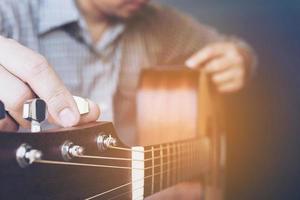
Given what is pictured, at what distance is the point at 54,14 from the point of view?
0.61 meters

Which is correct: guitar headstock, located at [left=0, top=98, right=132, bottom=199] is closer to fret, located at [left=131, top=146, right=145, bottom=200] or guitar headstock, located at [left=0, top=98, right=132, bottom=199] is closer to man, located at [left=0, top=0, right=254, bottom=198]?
fret, located at [left=131, top=146, right=145, bottom=200]

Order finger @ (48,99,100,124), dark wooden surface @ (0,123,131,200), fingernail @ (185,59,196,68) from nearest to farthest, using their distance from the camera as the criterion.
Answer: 1. dark wooden surface @ (0,123,131,200)
2. finger @ (48,99,100,124)
3. fingernail @ (185,59,196,68)

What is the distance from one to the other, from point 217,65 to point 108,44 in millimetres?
175

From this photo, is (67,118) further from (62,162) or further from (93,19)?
(93,19)

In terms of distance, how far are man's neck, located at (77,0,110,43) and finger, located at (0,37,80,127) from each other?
29 centimetres

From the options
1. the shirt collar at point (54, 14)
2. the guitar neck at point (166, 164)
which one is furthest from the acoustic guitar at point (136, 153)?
the shirt collar at point (54, 14)

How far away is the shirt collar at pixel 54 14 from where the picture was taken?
2.00 feet

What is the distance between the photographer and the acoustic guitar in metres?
0.29

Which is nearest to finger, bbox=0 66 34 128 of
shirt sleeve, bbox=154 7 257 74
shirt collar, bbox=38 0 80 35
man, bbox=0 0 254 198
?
man, bbox=0 0 254 198

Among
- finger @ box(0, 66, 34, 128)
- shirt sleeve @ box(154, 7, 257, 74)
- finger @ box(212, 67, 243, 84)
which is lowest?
finger @ box(0, 66, 34, 128)

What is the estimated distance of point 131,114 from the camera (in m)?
0.69

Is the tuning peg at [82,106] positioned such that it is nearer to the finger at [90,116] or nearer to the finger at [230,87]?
the finger at [90,116]

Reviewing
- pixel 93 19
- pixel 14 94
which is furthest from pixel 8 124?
pixel 93 19

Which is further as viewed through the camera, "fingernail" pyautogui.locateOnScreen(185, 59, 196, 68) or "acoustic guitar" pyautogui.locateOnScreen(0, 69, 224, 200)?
"fingernail" pyautogui.locateOnScreen(185, 59, 196, 68)
